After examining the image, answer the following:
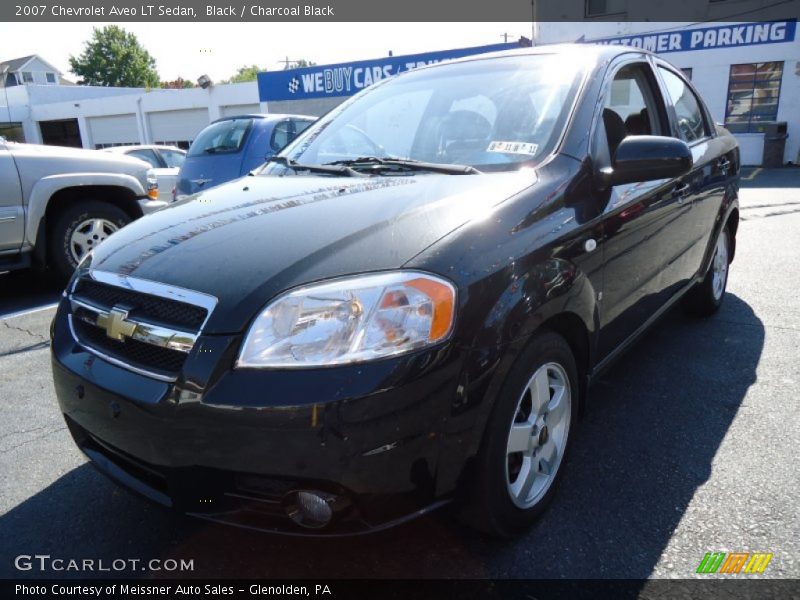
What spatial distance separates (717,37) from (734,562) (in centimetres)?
1985

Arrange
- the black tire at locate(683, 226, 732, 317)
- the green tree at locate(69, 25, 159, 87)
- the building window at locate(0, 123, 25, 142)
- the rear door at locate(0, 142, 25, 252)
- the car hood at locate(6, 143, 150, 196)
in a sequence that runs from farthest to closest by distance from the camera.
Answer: the green tree at locate(69, 25, 159, 87) < the building window at locate(0, 123, 25, 142) < the car hood at locate(6, 143, 150, 196) < the rear door at locate(0, 142, 25, 252) < the black tire at locate(683, 226, 732, 317)

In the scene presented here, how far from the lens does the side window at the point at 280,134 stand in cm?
695

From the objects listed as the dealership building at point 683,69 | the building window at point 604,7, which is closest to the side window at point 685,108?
the dealership building at point 683,69

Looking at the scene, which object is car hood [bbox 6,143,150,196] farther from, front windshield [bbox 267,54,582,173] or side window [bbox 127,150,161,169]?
side window [bbox 127,150,161,169]

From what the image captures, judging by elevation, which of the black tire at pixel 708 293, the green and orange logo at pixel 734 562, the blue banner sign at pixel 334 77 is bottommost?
the green and orange logo at pixel 734 562

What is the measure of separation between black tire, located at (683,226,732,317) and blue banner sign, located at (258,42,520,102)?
47.3 ft

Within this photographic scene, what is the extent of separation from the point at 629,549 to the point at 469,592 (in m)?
0.59

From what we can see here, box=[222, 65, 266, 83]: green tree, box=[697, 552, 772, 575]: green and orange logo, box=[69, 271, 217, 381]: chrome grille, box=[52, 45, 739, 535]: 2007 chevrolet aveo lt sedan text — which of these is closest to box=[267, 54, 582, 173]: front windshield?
box=[52, 45, 739, 535]: 2007 chevrolet aveo lt sedan text

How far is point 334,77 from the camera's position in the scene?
67.1 feet

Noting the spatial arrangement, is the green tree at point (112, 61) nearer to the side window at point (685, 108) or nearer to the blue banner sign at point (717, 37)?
the blue banner sign at point (717, 37)

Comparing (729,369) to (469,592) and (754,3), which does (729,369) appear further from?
(754,3)

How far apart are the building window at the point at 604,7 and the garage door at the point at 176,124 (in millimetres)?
17102

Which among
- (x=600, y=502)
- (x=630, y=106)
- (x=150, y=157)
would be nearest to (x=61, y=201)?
(x=630, y=106)

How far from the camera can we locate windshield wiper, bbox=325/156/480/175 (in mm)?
2336
